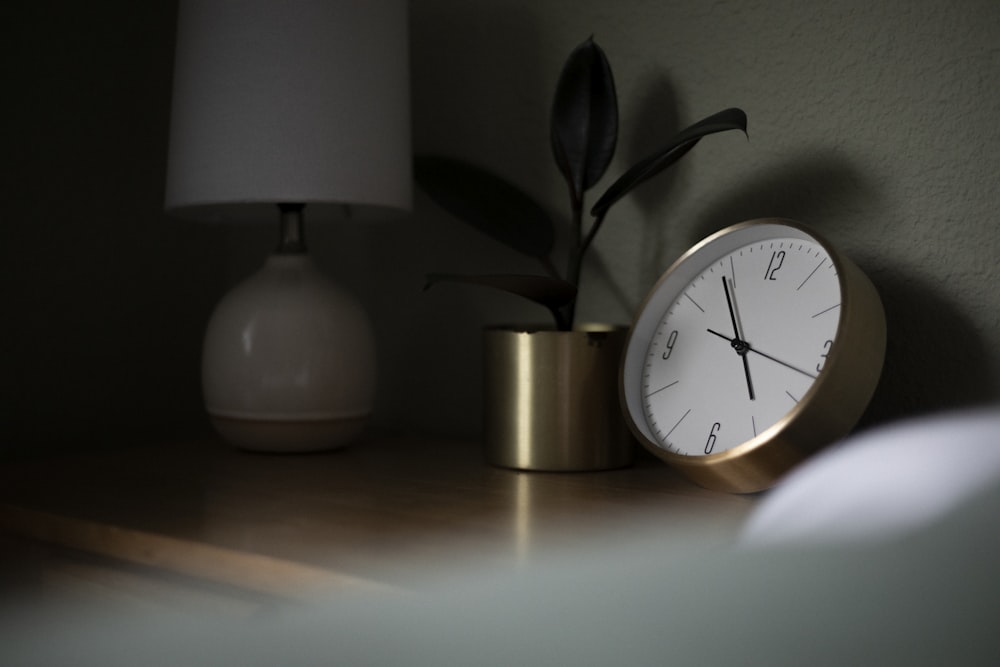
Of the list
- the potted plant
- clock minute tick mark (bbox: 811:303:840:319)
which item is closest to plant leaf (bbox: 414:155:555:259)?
the potted plant

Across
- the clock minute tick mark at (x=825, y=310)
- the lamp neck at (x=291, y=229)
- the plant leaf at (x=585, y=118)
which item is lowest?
the clock minute tick mark at (x=825, y=310)

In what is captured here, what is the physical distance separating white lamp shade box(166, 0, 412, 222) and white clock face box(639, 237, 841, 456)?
0.37 metres

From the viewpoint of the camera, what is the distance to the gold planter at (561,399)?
951mm

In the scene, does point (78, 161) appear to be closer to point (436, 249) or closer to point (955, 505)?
point (436, 249)

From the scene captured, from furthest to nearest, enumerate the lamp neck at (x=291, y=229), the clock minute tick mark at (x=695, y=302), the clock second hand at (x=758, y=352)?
the lamp neck at (x=291, y=229)
the clock minute tick mark at (x=695, y=302)
the clock second hand at (x=758, y=352)

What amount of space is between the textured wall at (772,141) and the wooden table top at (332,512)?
0.76 ft

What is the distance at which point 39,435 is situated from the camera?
1277 mm

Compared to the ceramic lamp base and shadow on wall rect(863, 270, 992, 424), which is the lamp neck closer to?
the ceramic lamp base

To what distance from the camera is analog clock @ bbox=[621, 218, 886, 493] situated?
76 cm

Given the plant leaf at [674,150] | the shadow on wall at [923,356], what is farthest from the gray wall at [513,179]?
the plant leaf at [674,150]

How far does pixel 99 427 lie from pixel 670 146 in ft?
3.04

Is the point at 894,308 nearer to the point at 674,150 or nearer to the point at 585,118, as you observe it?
the point at 674,150

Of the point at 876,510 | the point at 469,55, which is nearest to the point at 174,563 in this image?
the point at 876,510

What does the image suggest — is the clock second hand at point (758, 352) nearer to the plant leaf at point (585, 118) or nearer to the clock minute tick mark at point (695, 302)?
the clock minute tick mark at point (695, 302)
